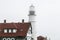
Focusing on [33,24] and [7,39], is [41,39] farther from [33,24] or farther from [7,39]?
[7,39]

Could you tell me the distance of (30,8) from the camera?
99.9 meters

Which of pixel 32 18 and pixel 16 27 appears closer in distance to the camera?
pixel 16 27

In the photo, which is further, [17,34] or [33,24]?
[33,24]

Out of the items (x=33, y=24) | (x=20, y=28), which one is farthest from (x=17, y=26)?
(x=33, y=24)

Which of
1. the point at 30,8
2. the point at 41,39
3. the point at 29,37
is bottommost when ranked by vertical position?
the point at 41,39

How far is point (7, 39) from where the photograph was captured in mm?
88250

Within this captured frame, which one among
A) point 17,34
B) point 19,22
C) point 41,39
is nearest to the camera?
point 17,34

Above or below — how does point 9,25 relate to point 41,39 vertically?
above

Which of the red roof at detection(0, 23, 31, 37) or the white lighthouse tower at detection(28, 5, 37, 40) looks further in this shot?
the white lighthouse tower at detection(28, 5, 37, 40)

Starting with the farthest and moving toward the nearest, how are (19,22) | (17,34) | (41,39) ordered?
1. (41,39)
2. (19,22)
3. (17,34)

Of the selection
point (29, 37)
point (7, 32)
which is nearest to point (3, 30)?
point (7, 32)

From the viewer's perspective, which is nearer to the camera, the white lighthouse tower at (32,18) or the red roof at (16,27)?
the red roof at (16,27)

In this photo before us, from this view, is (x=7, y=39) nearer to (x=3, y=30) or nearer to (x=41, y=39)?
(x=3, y=30)

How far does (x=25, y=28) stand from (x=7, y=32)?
208 inches
